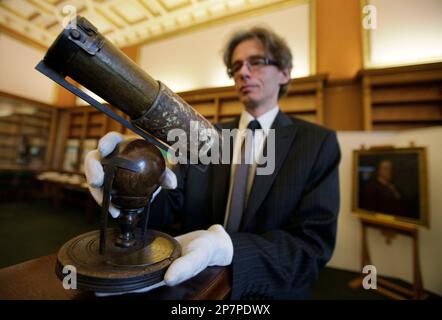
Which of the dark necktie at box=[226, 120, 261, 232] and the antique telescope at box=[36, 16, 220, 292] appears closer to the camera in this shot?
the antique telescope at box=[36, 16, 220, 292]

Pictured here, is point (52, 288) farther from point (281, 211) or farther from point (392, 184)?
point (392, 184)

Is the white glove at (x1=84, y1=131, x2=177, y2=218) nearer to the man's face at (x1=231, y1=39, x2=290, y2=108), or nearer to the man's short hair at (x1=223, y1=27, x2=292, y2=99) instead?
the man's face at (x1=231, y1=39, x2=290, y2=108)

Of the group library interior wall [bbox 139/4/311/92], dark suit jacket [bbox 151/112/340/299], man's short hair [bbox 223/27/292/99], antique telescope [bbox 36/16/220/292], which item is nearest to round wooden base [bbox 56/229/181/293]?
antique telescope [bbox 36/16/220/292]

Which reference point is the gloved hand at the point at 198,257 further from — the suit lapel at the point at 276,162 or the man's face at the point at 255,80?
the man's face at the point at 255,80

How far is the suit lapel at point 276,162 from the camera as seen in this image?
88cm

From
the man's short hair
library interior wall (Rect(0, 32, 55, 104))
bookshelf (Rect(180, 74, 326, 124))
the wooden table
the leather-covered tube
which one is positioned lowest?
the wooden table

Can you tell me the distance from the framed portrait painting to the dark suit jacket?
1.55 meters

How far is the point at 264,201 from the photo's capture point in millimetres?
919

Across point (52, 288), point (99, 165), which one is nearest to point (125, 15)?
point (99, 165)

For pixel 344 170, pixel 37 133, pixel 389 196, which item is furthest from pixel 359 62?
pixel 37 133

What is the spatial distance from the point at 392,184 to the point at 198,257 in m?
2.44

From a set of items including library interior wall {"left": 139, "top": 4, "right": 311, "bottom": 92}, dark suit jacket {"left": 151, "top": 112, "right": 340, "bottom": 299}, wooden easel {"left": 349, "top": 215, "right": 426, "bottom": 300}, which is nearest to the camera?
dark suit jacket {"left": 151, "top": 112, "right": 340, "bottom": 299}

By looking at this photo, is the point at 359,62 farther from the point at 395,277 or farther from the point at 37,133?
the point at 37,133

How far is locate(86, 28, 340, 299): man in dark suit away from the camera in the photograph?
0.59m
